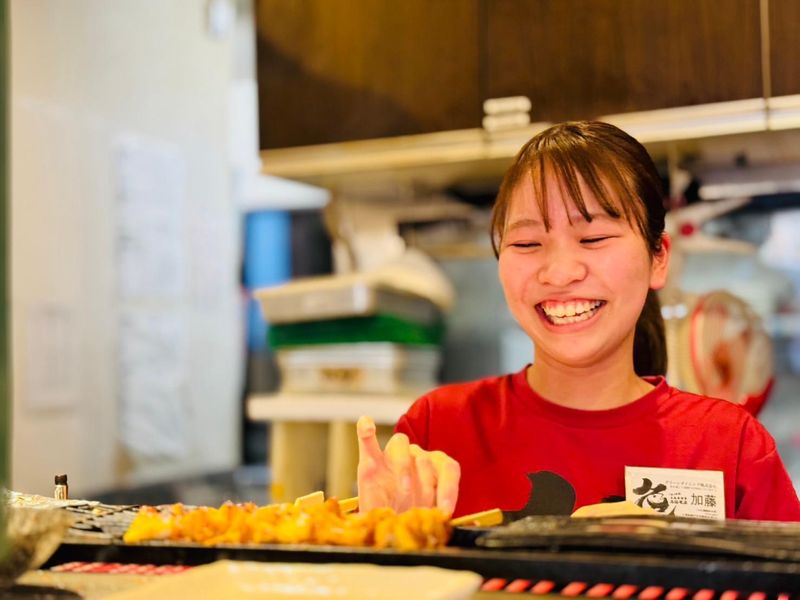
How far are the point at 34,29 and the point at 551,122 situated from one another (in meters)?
1.47

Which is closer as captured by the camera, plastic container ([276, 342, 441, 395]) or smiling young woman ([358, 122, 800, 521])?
smiling young woman ([358, 122, 800, 521])

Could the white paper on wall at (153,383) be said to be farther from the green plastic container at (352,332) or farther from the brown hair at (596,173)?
the brown hair at (596,173)

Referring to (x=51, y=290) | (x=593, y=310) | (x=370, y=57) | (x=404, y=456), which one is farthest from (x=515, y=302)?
(x=51, y=290)

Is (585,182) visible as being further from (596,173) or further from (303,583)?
(303,583)

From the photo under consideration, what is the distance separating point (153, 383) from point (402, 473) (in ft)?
7.21

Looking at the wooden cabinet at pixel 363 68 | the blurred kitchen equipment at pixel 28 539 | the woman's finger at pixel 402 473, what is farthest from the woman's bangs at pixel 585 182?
the wooden cabinet at pixel 363 68

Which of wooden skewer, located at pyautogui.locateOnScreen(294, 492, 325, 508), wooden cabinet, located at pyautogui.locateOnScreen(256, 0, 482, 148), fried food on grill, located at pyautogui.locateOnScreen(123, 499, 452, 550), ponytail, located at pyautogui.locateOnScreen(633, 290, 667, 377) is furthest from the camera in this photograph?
wooden cabinet, located at pyautogui.locateOnScreen(256, 0, 482, 148)

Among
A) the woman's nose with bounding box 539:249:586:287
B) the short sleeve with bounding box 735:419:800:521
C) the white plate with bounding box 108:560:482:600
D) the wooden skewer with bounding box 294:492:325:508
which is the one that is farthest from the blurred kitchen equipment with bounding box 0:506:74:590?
the short sleeve with bounding box 735:419:800:521

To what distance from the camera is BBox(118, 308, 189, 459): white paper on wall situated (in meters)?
2.85

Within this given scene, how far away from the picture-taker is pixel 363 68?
7.49ft

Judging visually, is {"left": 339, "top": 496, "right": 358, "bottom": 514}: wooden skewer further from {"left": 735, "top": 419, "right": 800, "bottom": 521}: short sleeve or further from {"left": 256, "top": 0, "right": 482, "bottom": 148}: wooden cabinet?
{"left": 256, "top": 0, "right": 482, "bottom": 148}: wooden cabinet

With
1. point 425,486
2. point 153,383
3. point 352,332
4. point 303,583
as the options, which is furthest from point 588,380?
point 153,383

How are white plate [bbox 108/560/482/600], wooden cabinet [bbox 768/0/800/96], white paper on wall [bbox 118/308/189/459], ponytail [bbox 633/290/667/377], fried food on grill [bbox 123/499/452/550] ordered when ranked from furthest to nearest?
white paper on wall [bbox 118/308/189/459] < wooden cabinet [bbox 768/0/800/96] < ponytail [bbox 633/290/667/377] < fried food on grill [bbox 123/499/452/550] < white plate [bbox 108/560/482/600]

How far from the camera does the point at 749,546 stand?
1.92 ft
